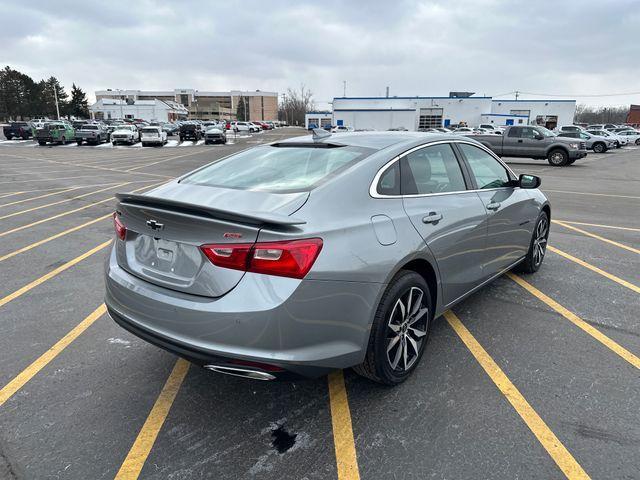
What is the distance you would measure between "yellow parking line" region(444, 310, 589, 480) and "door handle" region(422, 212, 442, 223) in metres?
1.12

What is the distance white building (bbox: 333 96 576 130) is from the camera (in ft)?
202

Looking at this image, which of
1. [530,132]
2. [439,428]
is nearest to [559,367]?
[439,428]

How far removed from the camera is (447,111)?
65.9m

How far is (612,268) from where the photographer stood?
549 cm

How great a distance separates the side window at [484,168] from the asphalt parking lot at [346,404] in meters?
1.18

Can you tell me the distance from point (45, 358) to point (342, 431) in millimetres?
2346

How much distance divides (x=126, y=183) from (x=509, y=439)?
44.5ft

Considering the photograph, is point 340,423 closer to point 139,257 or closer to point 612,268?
point 139,257

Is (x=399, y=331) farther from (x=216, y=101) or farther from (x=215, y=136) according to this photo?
(x=216, y=101)

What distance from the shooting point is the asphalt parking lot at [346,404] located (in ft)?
7.60

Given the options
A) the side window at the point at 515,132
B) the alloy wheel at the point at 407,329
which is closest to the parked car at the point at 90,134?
the side window at the point at 515,132

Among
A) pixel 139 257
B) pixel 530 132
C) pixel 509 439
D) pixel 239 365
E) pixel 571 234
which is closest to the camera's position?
pixel 239 365

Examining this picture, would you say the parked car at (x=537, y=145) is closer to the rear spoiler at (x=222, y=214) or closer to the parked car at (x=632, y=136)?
the rear spoiler at (x=222, y=214)

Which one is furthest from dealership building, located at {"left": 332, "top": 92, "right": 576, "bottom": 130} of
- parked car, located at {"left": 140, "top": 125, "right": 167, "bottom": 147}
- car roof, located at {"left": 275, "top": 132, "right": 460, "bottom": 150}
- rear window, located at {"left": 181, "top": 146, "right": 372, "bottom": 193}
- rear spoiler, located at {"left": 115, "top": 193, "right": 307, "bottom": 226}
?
rear spoiler, located at {"left": 115, "top": 193, "right": 307, "bottom": 226}
